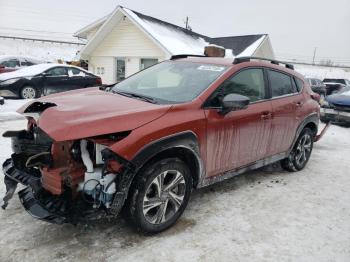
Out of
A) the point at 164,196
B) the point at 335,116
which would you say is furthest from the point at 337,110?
the point at 164,196

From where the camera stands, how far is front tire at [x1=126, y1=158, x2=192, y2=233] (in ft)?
10.4

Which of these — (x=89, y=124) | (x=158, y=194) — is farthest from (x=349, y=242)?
(x=89, y=124)

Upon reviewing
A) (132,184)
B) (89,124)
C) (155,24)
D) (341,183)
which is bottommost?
(341,183)

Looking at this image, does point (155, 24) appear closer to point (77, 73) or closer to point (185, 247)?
point (77, 73)

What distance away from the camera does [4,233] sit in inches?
131

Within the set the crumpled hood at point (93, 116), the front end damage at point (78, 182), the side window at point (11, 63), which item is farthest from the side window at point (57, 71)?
the front end damage at point (78, 182)

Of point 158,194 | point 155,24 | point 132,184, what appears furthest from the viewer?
point 155,24

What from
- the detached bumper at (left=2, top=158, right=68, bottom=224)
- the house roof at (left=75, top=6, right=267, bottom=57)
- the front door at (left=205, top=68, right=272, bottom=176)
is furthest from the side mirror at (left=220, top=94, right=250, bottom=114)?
the house roof at (left=75, top=6, right=267, bottom=57)

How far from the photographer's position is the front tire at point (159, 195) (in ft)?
10.4

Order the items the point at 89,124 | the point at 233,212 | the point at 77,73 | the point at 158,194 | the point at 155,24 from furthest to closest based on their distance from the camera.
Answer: the point at 155,24, the point at 77,73, the point at 233,212, the point at 158,194, the point at 89,124

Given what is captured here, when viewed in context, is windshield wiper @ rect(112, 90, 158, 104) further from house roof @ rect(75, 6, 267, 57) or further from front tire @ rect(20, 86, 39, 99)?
house roof @ rect(75, 6, 267, 57)

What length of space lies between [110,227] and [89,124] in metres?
1.20

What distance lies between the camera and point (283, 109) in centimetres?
493

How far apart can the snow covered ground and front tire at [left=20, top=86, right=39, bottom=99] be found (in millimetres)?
9003
